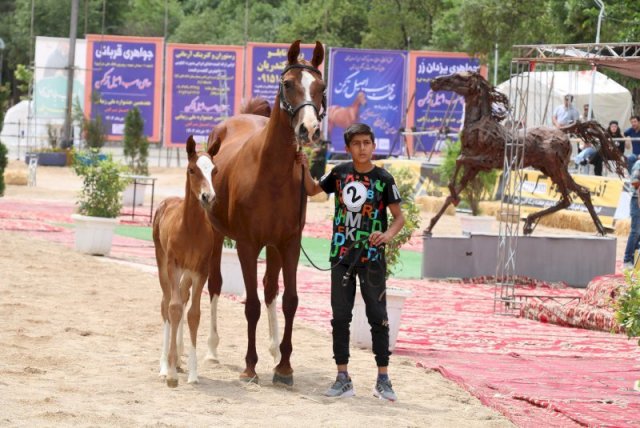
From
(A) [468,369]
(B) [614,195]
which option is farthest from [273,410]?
(B) [614,195]

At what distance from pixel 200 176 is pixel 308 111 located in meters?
0.84

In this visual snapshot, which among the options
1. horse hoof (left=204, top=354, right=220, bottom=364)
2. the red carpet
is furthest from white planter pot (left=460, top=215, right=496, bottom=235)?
horse hoof (left=204, top=354, right=220, bottom=364)

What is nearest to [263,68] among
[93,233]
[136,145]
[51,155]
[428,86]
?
[428,86]

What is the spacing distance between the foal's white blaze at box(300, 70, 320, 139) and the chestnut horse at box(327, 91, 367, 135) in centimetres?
2882

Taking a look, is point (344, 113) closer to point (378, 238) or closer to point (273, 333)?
point (273, 333)

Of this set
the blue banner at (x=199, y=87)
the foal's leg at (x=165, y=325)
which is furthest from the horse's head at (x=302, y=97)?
the blue banner at (x=199, y=87)

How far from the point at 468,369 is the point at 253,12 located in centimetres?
5954

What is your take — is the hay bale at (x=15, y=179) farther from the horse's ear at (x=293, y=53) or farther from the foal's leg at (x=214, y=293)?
the horse's ear at (x=293, y=53)

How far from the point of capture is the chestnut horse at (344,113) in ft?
121

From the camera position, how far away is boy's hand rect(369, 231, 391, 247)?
25.7ft

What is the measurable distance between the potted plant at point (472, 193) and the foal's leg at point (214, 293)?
34.3 feet

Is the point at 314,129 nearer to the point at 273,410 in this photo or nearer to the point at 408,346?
the point at 273,410

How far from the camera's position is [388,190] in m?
8.02

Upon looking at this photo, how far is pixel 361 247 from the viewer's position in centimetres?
799
